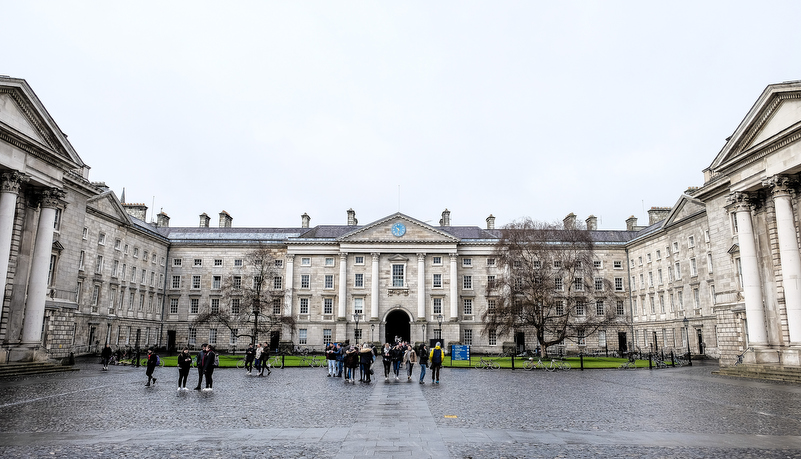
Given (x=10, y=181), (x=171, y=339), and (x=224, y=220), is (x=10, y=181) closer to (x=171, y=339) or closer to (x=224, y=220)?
(x=171, y=339)

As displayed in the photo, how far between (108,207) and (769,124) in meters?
49.3

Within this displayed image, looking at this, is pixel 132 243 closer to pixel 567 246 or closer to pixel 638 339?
pixel 567 246

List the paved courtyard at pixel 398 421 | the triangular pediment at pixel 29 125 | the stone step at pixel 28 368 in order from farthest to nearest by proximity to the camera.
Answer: the triangular pediment at pixel 29 125 → the stone step at pixel 28 368 → the paved courtyard at pixel 398 421

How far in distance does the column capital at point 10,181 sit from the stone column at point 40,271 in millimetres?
2414

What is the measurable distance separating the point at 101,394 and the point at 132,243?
127 feet

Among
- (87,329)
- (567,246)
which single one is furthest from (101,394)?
(567,246)

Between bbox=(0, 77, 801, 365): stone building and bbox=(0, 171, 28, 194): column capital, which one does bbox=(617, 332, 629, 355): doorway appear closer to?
bbox=(0, 77, 801, 365): stone building

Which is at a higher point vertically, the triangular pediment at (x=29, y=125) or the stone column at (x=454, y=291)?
the triangular pediment at (x=29, y=125)

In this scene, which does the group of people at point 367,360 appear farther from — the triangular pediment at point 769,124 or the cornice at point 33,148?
the triangular pediment at point 769,124

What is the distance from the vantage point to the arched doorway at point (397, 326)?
2517 inches

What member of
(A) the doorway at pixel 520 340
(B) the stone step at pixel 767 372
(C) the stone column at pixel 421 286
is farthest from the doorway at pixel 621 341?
(B) the stone step at pixel 767 372

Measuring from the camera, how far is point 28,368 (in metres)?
25.2

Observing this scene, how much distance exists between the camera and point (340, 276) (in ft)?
201

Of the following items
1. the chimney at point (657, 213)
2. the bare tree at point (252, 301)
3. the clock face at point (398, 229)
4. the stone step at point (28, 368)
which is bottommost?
the stone step at point (28, 368)
